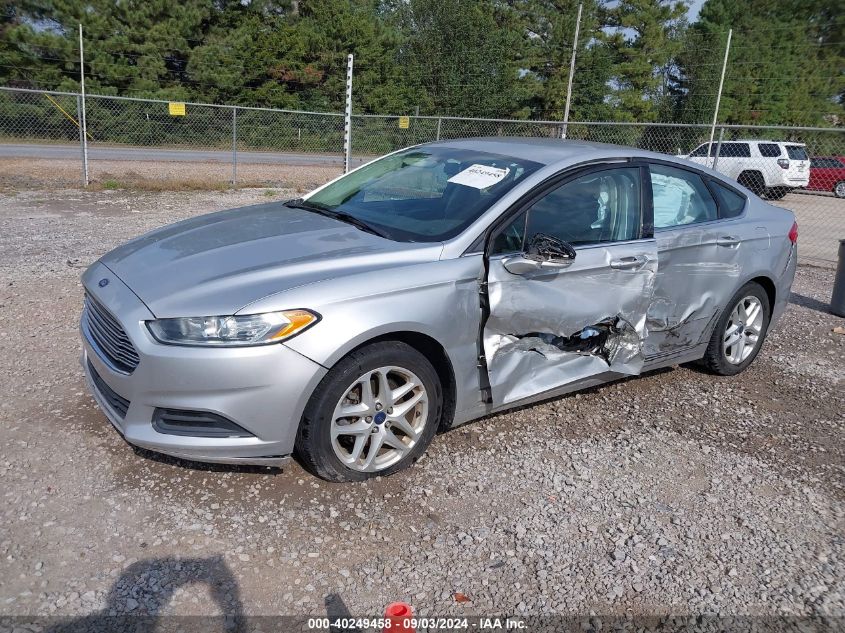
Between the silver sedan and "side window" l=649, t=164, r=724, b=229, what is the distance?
2 cm

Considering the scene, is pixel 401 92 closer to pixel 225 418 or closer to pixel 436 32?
pixel 436 32

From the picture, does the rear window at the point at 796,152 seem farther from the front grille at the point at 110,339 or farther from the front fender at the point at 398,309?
the front grille at the point at 110,339

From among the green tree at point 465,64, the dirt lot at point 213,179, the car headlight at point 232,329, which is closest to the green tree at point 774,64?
the green tree at point 465,64

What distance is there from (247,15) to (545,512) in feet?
123

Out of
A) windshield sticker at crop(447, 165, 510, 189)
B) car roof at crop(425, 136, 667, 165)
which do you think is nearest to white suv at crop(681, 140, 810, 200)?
car roof at crop(425, 136, 667, 165)

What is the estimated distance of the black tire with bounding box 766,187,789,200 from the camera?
764 inches

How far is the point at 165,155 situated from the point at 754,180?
18961mm

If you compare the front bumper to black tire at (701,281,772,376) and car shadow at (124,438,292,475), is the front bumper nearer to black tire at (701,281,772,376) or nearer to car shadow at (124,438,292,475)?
car shadow at (124,438,292,475)

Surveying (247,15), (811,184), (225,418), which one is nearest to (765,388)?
(225,418)

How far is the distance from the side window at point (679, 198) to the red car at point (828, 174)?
1968 centimetres

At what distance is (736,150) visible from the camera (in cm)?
1967

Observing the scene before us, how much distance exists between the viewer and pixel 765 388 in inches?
200

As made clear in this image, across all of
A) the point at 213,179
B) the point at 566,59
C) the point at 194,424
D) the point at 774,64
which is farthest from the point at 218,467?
the point at 774,64

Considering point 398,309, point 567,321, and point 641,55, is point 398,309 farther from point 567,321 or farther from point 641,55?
point 641,55
